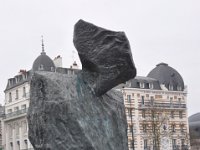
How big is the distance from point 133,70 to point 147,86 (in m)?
45.9

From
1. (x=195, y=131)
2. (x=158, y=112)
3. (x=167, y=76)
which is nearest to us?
(x=158, y=112)

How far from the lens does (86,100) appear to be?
861 centimetres

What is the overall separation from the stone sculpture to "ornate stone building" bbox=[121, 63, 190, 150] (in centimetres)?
4059

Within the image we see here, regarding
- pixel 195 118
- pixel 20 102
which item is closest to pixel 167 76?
pixel 20 102

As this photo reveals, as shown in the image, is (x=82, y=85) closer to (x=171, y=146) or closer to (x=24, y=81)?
(x=24, y=81)

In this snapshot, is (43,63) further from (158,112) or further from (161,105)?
(161,105)

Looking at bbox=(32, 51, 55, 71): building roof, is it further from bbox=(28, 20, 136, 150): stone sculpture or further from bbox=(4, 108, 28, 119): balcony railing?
bbox=(28, 20, 136, 150): stone sculpture

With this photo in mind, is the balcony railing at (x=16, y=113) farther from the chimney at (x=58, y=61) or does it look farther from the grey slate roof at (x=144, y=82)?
the grey slate roof at (x=144, y=82)

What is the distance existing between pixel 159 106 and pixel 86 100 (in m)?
45.5

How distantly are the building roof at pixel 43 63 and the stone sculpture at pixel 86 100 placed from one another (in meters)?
41.2

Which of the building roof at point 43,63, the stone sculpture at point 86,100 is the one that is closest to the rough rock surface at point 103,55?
the stone sculpture at point 86,100

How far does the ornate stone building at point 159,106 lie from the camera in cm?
5225

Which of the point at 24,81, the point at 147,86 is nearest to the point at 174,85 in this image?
the point at 147,86

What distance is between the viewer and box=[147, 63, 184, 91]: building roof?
A: 56.8 metres
